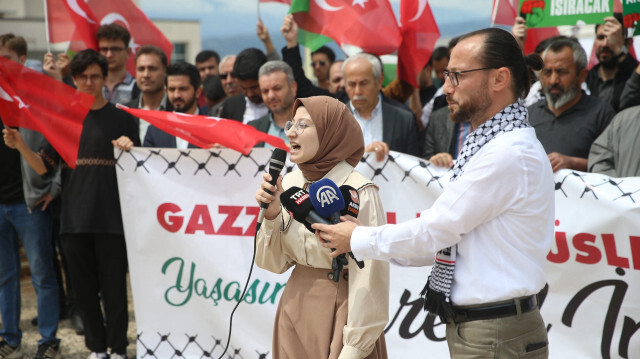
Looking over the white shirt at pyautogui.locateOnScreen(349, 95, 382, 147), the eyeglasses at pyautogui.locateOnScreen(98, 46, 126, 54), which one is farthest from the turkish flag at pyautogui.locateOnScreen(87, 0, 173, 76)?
the white shirt at pyautogui.locateOnScreen(349, 95, 382, 147)

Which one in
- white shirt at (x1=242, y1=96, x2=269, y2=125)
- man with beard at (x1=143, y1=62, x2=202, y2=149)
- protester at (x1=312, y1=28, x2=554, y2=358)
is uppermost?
man with beard at (x1=143, y1=62, x2=202, y2=149)

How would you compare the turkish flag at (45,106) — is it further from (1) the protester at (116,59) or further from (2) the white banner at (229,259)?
(1) the protester at (116,59)

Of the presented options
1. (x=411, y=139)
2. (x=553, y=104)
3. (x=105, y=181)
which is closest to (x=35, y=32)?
(x=105, y=181)

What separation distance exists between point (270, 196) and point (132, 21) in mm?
4608

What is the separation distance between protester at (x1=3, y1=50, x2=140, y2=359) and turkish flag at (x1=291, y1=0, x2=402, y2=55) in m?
1.97

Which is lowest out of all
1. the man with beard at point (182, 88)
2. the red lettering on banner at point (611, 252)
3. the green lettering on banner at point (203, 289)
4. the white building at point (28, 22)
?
the green lettering on banner at point (203, 289)

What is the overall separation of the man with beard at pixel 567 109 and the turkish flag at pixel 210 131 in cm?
204

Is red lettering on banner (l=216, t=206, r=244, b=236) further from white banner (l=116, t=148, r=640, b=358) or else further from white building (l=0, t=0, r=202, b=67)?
white building (l=0, t=0, r=202, b=67)

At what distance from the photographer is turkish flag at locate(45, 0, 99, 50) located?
6547mm

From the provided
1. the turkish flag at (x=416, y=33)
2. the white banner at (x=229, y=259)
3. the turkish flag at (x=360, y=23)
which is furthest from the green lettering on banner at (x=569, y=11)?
the white banner at (x=229, y=259)

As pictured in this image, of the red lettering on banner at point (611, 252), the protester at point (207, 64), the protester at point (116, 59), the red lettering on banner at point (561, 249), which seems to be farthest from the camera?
the protester at point (207, 64)

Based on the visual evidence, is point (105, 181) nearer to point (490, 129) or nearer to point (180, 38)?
point (490, 129)

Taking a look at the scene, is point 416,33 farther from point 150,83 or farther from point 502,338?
point 502,338

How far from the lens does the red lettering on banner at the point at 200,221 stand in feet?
17.4
